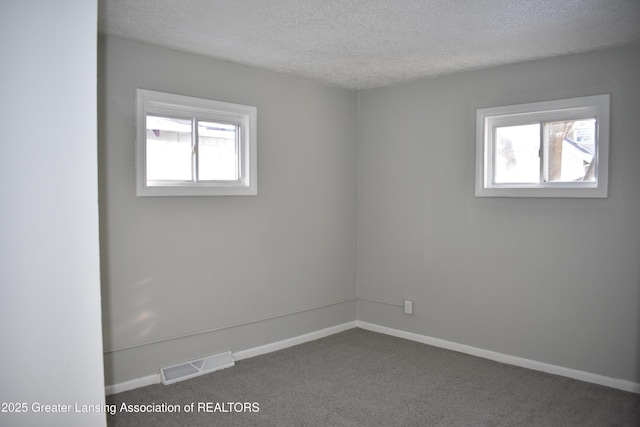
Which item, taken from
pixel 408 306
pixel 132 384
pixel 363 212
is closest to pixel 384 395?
pixel 408 306

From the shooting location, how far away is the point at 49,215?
1677 millimetres

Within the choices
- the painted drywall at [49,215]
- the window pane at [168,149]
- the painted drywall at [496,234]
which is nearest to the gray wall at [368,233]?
the painted drywall at [496,234]

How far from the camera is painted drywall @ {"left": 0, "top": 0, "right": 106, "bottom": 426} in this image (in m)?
1.61

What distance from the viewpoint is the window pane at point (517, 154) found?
12.2ft

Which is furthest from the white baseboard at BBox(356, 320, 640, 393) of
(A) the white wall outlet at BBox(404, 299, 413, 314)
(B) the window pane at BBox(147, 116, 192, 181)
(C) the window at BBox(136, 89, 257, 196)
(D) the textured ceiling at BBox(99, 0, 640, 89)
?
(B) the window pane at BBox(147, 116, 192, 181)

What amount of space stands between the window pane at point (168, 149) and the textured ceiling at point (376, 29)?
0.54 m

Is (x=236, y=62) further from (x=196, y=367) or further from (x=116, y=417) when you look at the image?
(x=116, y=417)

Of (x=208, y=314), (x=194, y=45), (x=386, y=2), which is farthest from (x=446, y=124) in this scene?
(x=208, y=314)

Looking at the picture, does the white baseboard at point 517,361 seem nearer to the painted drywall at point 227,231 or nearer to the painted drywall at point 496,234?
the painted drywall at point 496,234

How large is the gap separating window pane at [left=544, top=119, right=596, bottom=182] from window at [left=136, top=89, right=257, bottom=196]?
7.59 feet

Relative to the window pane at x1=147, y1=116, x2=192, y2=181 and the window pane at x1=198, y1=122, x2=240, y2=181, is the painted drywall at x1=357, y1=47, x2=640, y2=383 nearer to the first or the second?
the window pane at x1=198, y1=122, x2=240, y2=181

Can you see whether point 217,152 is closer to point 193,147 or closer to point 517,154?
point 193,147

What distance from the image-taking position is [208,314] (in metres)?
3.65

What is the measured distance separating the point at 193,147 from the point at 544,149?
8.77 ft
